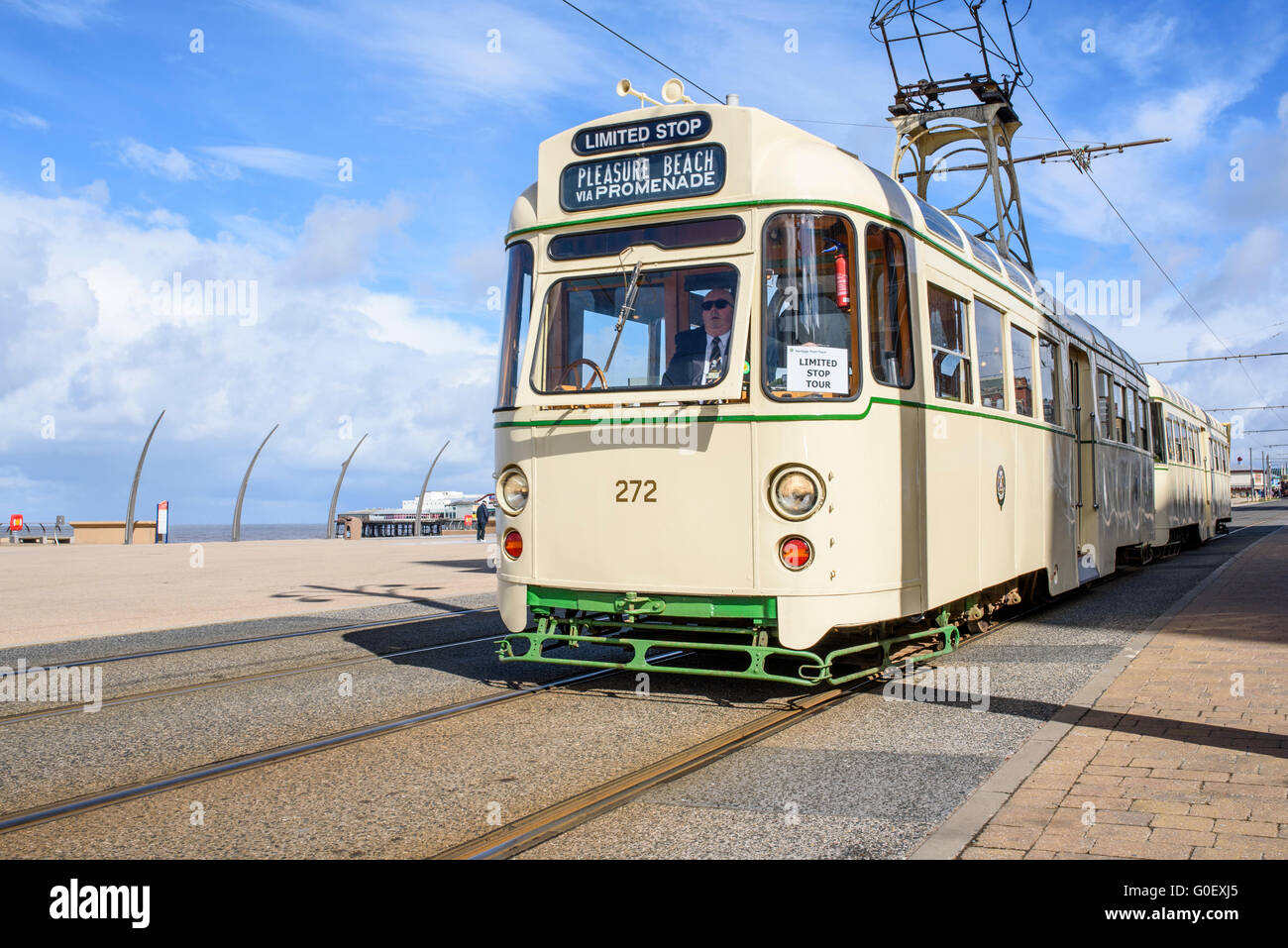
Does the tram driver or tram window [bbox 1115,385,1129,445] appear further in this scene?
tram window [bbox 1115,385,1129,445]

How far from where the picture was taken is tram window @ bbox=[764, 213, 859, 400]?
6551mm

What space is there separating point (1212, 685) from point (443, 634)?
6919 millimetres

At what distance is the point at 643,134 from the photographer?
7.05 m

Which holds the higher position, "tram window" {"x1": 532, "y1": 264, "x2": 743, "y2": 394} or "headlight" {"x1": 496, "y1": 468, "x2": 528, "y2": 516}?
"tram window" {"x1": 532, "y1": 264, "x2": 743, "y2": 394}

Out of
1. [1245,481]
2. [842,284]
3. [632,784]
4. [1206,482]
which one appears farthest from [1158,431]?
[1245,481]

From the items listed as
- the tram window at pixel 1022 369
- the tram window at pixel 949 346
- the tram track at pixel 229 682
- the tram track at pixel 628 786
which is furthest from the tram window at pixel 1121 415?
the tram track at pixel 229 682

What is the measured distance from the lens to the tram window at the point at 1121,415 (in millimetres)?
15000

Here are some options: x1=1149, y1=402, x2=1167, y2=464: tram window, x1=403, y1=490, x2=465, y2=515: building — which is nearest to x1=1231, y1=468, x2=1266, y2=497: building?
x1=403, y1=490, x2=465, y2=515: building

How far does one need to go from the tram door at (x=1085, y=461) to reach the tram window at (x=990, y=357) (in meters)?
3.63

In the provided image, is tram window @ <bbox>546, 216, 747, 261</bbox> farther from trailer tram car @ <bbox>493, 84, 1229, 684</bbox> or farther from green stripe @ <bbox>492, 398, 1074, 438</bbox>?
green stripe @ <bbox>492, 398, 1074, 438</bbox>

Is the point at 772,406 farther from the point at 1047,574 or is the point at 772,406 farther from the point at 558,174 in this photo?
the point at 1047,574

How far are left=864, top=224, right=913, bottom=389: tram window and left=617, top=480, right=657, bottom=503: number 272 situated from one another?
60.0 inches

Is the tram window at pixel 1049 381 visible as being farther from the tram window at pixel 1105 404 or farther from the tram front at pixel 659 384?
the tram front at pixel 659 384
